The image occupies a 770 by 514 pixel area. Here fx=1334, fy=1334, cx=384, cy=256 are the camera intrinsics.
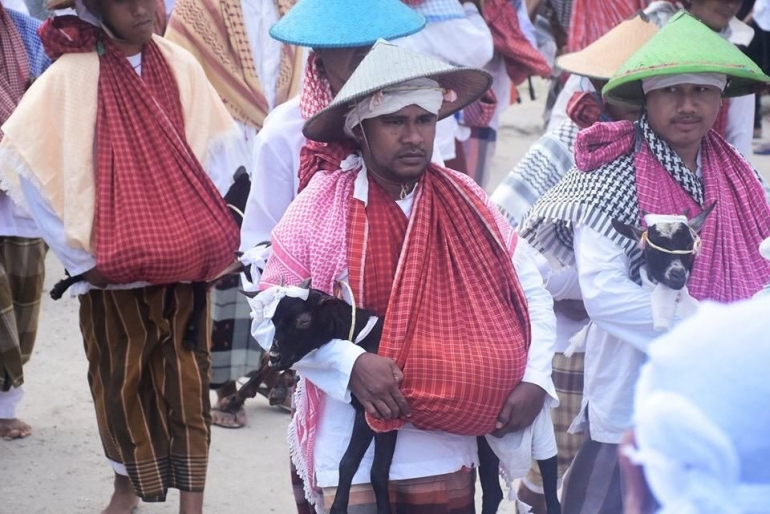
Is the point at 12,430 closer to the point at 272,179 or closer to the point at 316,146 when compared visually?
the point at 272,179

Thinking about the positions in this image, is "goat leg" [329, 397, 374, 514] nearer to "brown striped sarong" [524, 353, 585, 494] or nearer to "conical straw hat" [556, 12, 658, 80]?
"brown striped sarong" [524, 353, 585, 494]

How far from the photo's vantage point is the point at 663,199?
4285 millimetres

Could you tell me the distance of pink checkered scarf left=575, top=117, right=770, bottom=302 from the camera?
4195 mm

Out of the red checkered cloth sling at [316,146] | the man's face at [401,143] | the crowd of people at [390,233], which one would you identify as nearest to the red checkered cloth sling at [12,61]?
the crowd of people at [390,233]

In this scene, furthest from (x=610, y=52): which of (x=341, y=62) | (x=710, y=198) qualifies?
(x=341, y=62)

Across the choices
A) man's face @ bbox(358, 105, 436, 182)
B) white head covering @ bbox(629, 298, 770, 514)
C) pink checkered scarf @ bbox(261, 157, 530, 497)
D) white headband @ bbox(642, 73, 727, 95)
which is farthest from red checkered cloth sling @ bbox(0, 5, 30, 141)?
white head covering @ bbox(629, 298, 770, 514)

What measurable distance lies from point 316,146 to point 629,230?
99 cm

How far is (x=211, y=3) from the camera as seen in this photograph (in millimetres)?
6258

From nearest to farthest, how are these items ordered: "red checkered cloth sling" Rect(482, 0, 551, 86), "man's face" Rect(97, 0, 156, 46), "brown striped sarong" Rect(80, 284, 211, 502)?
"man's face" Rect(97, 0, 156, 46), "brown striped sarong" Rect(80, 284, 211, 502), "red checkered cloth sling" Rect(482, 0, 551, 86)

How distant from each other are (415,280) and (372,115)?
517 millimetres

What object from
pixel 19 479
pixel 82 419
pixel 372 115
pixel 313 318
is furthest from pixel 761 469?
pixel 82 419

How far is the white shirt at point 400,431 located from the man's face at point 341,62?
79 centimetres

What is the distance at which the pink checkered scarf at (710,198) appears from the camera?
4195 mm

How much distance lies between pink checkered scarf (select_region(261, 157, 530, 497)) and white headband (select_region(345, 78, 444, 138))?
0.19 metres
